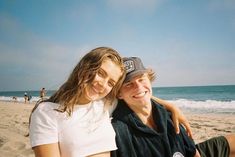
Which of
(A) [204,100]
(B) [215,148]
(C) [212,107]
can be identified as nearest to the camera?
(B) [215,148]

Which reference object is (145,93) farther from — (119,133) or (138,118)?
(119,133)

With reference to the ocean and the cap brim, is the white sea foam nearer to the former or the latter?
the ocean

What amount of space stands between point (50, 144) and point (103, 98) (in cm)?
82

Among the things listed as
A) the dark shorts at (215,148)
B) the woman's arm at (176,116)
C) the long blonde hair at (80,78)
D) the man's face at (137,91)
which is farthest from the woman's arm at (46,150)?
the dark shorts at (215,148)

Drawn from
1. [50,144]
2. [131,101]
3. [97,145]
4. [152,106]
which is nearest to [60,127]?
[50,144]

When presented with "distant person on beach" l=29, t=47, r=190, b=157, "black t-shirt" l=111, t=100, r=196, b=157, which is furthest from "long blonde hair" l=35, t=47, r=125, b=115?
"black t-shirt" l=111, t=100, r=196, b=157

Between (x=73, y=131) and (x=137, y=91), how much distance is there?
78cm

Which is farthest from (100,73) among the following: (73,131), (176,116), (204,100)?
(204,100)

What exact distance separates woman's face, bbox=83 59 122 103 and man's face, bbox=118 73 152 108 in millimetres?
223

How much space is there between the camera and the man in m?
2.56

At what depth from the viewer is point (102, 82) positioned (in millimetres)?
2412

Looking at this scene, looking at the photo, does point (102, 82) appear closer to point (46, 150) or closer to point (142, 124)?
point (142, 124)

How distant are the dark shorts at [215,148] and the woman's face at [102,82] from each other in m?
1.39

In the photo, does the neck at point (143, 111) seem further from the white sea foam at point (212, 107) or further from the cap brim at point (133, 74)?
the white sea foam at point (212, 107)
